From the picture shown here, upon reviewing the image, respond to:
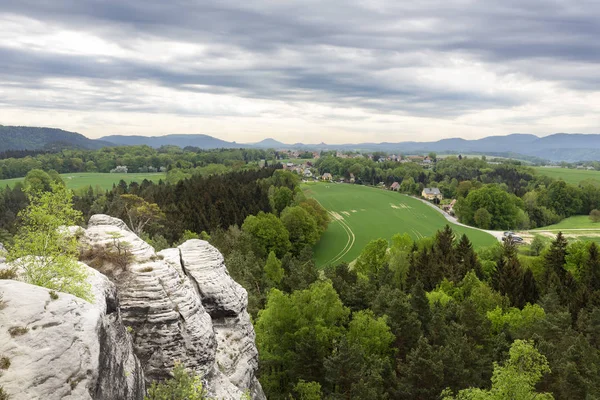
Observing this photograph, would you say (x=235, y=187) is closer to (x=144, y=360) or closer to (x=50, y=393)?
(x=144, y=360)

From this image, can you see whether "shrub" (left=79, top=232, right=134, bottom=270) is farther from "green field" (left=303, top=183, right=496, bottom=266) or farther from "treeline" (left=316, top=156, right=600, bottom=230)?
"treeline" (left=316, top=156, right=600, bottom=230)

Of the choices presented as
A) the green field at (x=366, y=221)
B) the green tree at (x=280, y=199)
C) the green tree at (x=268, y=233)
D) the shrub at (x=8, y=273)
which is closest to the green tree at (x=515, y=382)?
the shrub at (x=8, y=273)

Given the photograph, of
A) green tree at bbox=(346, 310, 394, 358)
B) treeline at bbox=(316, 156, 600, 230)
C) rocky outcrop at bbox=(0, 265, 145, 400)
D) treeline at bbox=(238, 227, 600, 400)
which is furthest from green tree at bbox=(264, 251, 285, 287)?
treeline at bbox=(316, 156, 600, 230)

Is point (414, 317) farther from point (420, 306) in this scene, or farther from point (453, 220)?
point (453, 220)

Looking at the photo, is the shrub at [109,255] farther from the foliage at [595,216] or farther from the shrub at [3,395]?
the foliage at [595,216]

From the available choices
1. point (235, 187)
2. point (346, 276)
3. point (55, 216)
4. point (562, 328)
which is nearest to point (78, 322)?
point (55, 216)

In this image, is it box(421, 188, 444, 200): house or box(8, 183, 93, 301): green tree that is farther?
box(421, 188, 444, 200): house

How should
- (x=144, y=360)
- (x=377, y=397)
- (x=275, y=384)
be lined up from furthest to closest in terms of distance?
(x=275, y=384) < (x=377, y=397) < (x=144, y=360)
